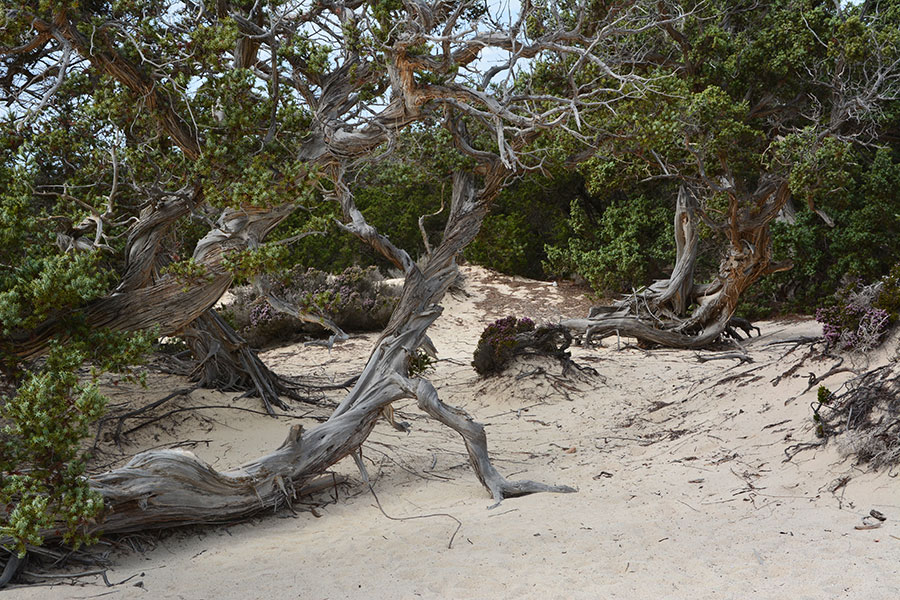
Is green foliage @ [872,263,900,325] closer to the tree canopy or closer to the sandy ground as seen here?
the sandy ground

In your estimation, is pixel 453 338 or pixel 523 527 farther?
Result: pixel 453 338

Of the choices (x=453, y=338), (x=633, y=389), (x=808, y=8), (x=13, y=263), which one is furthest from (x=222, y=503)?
(x=808, y=8)

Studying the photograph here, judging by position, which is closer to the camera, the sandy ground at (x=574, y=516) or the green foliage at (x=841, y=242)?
the sandy ground at (x=574, y=516)

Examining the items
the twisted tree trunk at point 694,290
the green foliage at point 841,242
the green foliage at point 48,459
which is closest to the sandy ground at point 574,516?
the green foliage at point 48,459

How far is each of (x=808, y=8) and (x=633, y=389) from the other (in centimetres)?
727

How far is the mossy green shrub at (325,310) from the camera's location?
38.5 ft

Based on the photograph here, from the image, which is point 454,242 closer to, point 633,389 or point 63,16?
point 633,389

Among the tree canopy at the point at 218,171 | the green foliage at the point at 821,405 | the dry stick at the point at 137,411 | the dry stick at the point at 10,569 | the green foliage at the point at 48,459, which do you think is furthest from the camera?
the dry stick at the point at 137,411

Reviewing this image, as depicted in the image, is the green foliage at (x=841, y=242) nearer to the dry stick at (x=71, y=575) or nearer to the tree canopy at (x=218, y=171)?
the tree canopy at (x=218, y=171)

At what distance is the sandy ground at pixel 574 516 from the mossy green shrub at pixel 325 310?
3.84 m

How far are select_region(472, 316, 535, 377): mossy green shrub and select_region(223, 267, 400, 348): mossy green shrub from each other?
2.67 metres

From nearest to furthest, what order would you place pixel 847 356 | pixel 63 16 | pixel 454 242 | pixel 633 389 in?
pixel 63 16, pixel 847 356, pixel 454 242, pixel 633 389

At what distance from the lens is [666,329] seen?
11.7 meters

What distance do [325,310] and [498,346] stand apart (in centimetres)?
375
